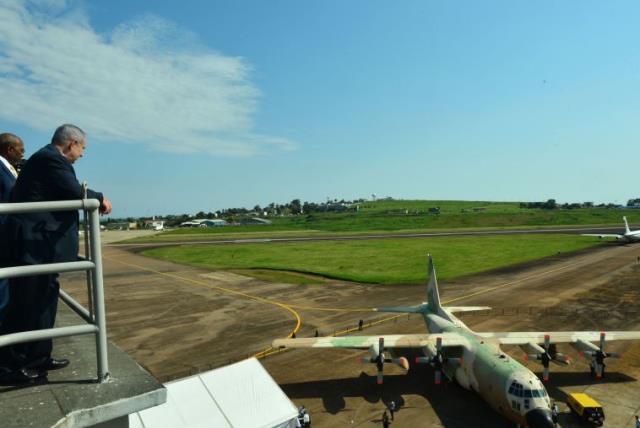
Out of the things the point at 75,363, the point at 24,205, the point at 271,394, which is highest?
the point at 24,205

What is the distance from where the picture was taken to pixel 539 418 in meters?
22.0

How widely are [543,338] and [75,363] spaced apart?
34156 mm

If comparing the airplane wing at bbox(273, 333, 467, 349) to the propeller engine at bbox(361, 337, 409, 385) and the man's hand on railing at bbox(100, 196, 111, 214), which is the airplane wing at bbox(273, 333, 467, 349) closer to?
the propeller engine at bbox(361, 337, 409, 385)

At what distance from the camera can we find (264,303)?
57.3 meters

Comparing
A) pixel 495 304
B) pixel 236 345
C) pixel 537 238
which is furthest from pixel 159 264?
pixel 537 238

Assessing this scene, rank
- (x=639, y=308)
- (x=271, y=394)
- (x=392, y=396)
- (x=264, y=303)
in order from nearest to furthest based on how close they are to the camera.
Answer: (x=271, y=394)
(x=392, y=396)
(x=639, y=308)
(x=264, y=303)

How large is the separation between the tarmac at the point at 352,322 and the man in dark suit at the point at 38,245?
24.4 meters

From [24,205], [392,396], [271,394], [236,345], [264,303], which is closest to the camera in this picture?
[24,205]

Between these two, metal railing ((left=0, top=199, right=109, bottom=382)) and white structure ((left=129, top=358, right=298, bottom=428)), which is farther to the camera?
white structure ((left=129, top=358, right=298, bottom=428))

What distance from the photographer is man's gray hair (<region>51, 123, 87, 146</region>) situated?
5738 millimetres

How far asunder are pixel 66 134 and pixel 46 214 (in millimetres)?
1340

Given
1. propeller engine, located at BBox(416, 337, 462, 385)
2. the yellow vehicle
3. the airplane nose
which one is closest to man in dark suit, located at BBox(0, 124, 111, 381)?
the airplane nose

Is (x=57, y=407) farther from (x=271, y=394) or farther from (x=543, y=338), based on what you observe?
(x=543, y=338)

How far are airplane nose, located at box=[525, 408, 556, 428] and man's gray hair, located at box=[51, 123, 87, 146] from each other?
993 inches
